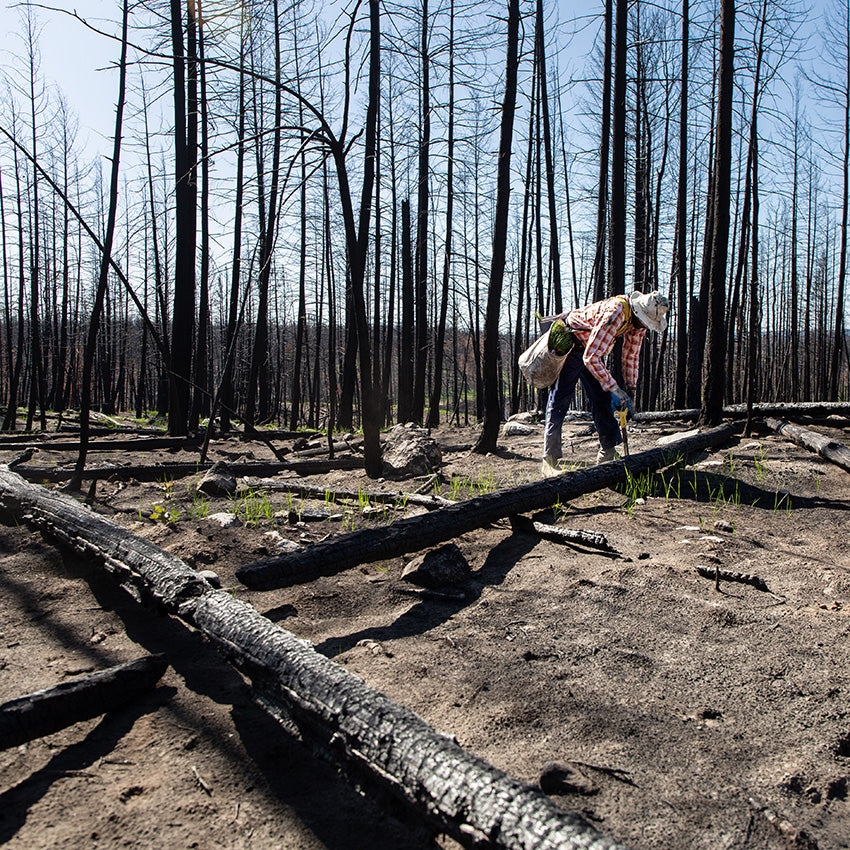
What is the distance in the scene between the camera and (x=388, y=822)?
1.63 meters

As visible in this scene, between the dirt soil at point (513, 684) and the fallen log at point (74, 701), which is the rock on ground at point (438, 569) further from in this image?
the fallen log at point (74, 701)

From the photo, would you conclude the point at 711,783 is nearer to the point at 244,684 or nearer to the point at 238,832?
the point at 238,832

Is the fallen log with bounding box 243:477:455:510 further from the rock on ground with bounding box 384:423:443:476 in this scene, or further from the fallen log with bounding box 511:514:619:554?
the rock on ground with bounding box 384:423:443:476

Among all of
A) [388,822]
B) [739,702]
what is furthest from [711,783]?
[388,822]

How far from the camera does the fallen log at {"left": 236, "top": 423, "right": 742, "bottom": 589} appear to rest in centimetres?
286

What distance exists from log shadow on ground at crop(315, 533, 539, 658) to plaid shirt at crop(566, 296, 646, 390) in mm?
1962

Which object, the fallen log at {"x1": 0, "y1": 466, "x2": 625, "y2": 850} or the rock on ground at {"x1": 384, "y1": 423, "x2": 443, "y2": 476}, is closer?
the fallen log at {"x1": 0, "y1": 466, "x2": 625, "y2": 850}

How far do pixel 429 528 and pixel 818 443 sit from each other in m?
4.64

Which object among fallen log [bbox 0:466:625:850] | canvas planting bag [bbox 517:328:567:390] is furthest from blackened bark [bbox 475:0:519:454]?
fallen log [bbox 0:466:625:850]

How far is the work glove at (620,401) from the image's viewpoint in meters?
5.12

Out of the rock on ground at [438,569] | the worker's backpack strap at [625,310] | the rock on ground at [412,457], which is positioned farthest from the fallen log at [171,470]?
the rock on ground at [438,569]

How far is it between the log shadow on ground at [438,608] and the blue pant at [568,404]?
7.05 feet

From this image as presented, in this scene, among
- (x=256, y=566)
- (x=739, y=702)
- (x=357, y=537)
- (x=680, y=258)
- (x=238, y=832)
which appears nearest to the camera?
(x=238, y=832)

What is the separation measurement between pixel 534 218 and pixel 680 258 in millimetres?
4042
